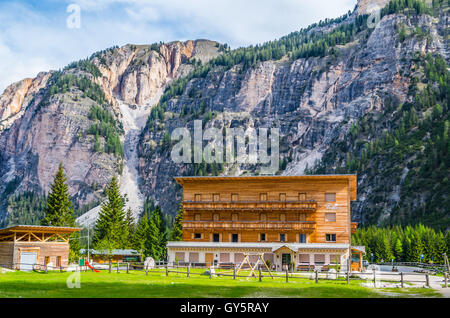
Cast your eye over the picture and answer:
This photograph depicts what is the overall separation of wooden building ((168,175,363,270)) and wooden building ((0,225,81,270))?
1659cm

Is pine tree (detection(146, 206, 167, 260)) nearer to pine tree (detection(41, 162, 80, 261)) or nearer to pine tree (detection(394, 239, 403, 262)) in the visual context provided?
pine tree (detection(41, 162, 80, 261))

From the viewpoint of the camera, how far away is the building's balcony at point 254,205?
75.9 m

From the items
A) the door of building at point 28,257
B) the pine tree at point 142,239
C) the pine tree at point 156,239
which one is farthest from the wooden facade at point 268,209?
the pine tree at point 142,239

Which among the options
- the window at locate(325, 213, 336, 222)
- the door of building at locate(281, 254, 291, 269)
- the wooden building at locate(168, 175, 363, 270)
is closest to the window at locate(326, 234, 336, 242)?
the wooden building at locate(168, 175, 363, 270)

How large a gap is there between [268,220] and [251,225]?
2787 mm

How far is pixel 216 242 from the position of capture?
256 ft

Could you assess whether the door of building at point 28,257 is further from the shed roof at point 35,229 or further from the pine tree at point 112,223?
the pine tree at point 112,223

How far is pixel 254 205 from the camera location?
78438 mm

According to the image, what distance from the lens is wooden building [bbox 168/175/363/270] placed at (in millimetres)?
72250

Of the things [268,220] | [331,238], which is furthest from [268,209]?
[331,238]

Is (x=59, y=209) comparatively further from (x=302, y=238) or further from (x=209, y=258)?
(x=302, y=238)

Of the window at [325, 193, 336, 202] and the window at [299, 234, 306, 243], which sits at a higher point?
the window at [325, 193, 336, 202]
